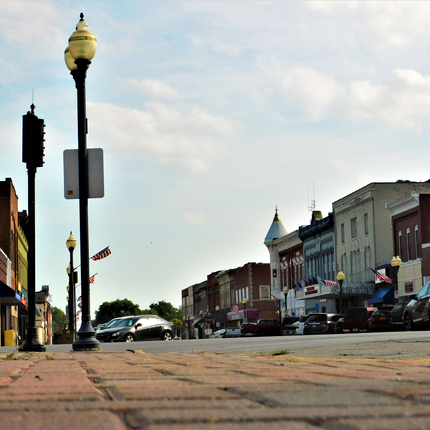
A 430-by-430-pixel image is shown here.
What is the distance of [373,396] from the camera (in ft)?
13.3

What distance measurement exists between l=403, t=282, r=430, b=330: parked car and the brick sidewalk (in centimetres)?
2063

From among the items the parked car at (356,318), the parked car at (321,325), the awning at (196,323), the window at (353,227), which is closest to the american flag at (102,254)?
the parked car at (321,325)

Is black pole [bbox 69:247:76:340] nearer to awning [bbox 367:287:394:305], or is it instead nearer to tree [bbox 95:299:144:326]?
awning [bbox 367:287:394:305]

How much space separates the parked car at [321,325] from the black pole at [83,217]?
31.1 metres

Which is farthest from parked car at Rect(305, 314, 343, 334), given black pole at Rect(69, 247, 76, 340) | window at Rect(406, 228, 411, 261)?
black pole at Rect(69, 247, 76, 340)

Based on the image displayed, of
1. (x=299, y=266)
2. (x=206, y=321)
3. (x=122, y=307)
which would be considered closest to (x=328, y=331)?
(x=299, y=266)

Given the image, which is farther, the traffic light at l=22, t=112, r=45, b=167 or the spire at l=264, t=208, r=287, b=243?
the spire at l=264, t=208, r=287, b=243

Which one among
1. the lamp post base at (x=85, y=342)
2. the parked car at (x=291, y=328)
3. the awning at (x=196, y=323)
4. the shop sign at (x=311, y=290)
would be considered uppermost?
the shop sign at (x=311, y=290)

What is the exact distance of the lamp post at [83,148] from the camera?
13773mm

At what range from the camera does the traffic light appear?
55.1 feet

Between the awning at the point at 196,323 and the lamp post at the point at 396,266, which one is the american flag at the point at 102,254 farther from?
the awning at the point at 196,323

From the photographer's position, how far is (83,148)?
14.4 meters

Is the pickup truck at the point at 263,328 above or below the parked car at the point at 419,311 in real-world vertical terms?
below

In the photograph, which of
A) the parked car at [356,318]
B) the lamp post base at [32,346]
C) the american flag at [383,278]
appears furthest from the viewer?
the american flag at [383,278]
